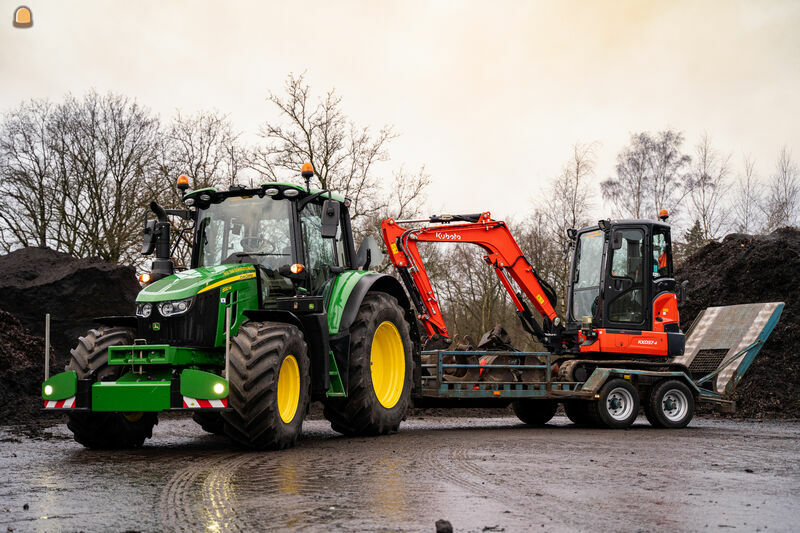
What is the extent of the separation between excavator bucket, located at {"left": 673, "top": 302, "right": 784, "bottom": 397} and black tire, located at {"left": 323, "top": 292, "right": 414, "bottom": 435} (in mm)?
6620

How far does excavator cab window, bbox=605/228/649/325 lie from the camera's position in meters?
13.8

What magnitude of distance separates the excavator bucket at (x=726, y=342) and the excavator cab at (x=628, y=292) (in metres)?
1.25

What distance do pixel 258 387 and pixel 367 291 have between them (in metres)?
2.82

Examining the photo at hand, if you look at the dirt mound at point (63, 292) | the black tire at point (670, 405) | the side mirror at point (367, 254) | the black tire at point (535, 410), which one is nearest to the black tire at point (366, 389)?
the side mirror at point (367, 254)

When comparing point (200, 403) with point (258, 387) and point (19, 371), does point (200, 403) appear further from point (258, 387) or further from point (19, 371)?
point (19, 371)

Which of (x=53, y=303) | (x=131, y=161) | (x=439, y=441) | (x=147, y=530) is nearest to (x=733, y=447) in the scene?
(x=439, y=441)

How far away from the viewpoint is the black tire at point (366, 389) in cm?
1022

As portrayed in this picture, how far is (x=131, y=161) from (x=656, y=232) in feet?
75.0

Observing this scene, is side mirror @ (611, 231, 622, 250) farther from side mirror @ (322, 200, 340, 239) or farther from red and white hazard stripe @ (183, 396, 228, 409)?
red and white hazard stripe @ (183, 396, 228, 409)

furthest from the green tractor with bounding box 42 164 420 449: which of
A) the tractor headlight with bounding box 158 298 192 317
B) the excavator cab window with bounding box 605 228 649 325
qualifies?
the excavator cab window with bounding box 605 228 649 325

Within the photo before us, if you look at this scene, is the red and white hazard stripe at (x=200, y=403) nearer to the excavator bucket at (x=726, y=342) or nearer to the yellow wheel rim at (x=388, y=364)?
the yellow wheel rim at (x=388, y=364)

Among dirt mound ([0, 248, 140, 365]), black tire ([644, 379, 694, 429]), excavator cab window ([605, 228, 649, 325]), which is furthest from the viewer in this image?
dirt mound ([0, 248, 140, 365])

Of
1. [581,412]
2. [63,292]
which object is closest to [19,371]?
[63,292]

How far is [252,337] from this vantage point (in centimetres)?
842
